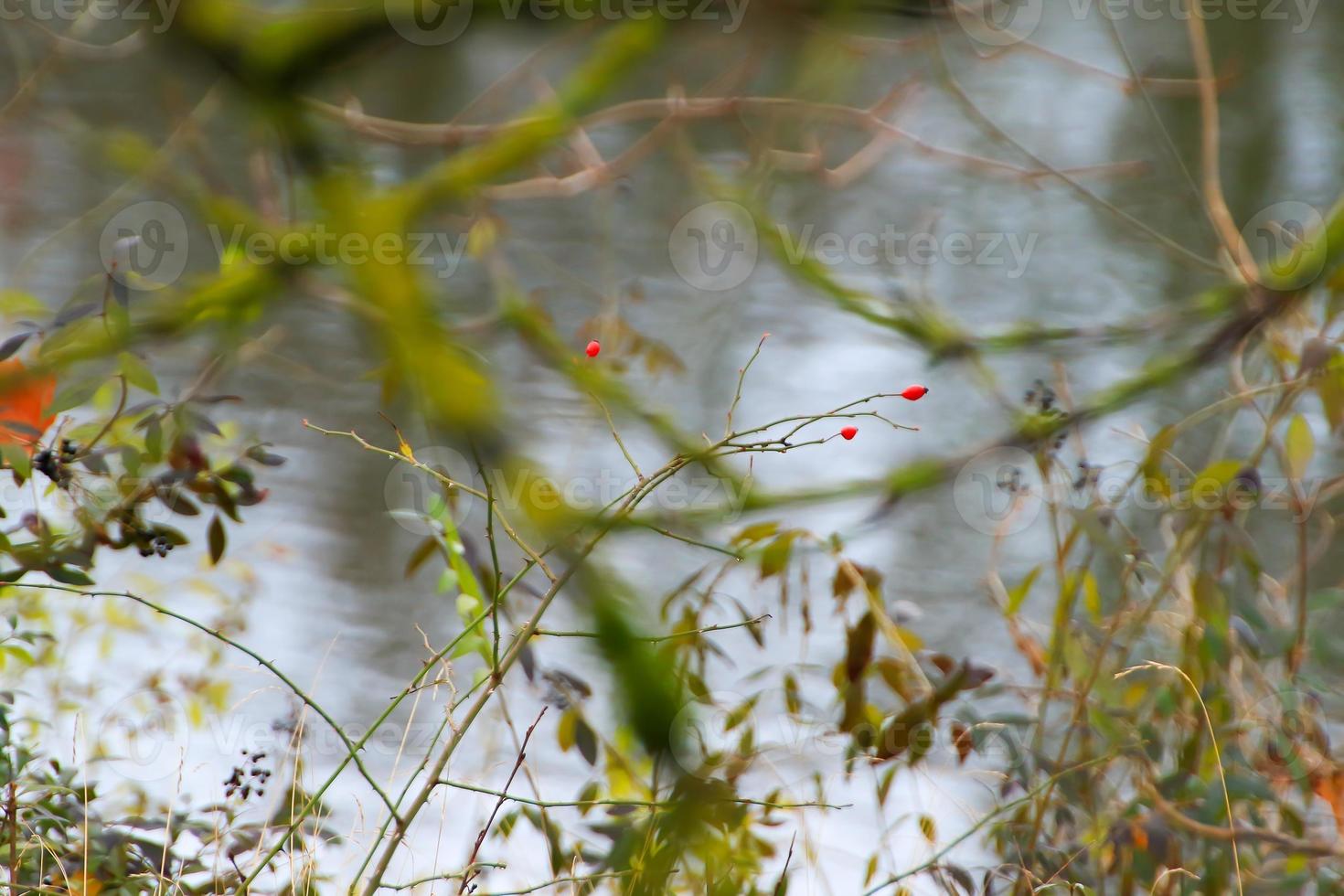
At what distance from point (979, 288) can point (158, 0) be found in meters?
3.21

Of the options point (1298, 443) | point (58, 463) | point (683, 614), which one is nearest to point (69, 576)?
point (58, 463)

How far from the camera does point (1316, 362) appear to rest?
3.38ft

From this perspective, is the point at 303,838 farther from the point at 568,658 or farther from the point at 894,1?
the point at 568,658

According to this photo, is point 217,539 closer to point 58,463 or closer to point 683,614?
point 58,463

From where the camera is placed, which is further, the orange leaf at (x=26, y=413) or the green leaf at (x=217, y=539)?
the green leaf at (x=217, y=539)

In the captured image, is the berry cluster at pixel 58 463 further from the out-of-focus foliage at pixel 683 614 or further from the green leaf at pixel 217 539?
the green leaf at pixel 217 539

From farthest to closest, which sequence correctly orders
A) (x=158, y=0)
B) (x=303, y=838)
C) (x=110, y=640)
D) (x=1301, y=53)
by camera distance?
(x=1301, y=53) < (x=110, y=640) < (x=303, y=838) < (x=158, y=0)

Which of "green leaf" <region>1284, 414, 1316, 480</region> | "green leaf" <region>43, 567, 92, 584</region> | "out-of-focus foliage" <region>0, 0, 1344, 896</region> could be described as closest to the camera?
"out-of-focus foliage" <region>0, 0, 1344, 896</region>

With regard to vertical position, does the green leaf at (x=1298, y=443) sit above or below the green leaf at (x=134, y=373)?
below

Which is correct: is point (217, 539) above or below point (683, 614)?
above

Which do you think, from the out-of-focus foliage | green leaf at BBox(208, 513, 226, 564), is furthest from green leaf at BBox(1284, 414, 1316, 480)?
green leaf at BBox(208, 513, 226, 564)

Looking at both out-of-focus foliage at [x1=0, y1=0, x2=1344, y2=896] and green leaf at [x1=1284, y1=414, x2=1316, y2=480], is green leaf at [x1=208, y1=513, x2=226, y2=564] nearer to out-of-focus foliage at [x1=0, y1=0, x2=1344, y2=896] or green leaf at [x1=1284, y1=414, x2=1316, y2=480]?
out-of-focus foliage at [x1=0, y1=0, x2=1344, y2=896]

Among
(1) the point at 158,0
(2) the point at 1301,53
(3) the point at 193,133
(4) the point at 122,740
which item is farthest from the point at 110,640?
(2) the point at 1301,53

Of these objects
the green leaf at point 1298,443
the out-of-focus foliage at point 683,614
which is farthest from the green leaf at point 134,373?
the green leaf at point 1298,443
